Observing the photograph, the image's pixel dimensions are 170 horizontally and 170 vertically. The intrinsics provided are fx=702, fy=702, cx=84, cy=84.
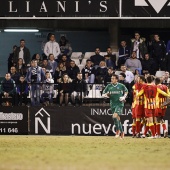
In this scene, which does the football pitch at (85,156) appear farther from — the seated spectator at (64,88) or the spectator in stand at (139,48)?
the spectator in stand at (139,48)

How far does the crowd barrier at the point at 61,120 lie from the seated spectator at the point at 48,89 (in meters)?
0.26

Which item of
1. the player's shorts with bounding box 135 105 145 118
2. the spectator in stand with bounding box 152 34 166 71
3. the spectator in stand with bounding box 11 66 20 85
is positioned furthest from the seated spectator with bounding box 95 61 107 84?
the player's shorts with bounding box 135 105 145 118

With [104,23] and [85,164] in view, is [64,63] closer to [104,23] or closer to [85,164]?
[104,23]

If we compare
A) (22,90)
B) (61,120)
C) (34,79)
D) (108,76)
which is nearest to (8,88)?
(22,90)

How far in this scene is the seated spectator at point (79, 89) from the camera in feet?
82.2

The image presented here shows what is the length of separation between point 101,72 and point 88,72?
656mm

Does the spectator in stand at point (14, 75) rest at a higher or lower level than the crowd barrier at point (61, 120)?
higher

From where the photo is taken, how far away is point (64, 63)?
26812mm

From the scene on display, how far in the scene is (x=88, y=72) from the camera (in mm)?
26156

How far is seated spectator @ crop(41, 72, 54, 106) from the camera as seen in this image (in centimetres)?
2522

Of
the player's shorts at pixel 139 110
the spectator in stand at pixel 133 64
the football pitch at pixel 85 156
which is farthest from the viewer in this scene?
the spectator in stand at pixel 133 64

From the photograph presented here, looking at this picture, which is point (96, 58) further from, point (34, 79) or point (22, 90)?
point (22, 90)

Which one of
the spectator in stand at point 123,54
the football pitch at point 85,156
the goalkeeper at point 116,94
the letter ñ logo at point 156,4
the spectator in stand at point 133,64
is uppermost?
the letter ñ logo at point 156,4

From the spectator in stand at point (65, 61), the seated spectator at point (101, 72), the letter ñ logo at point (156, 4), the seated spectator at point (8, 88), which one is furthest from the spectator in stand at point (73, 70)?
the letter ñ logo at point (156, 4)
